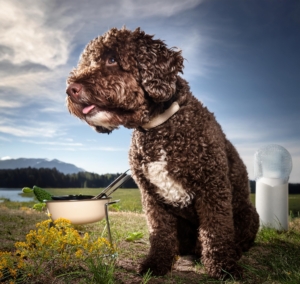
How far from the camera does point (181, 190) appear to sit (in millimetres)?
3719

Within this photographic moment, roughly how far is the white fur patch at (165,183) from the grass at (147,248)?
0.77 meters

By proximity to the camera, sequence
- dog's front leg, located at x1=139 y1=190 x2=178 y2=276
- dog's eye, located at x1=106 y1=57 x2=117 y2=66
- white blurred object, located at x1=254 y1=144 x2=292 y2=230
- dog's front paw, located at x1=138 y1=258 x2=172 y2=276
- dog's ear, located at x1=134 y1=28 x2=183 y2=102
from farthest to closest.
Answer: white blurred object, located at x1=254 y1=144 x2=292 y2=230 → dog's front leg, located at x1=139 y1=190 x2=178 y2=276 → dog's front paw, located at x1=138 y1=258 x2=172 y2=276 → dog's eye, located at x1=106 y1=57 x2=117 y2=66 → dog's ear, located at x1=134 y1=28 x2=183 y2=102

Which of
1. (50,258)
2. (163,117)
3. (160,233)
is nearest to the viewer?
(50,258)

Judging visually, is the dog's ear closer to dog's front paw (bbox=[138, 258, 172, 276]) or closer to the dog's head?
the dog's head

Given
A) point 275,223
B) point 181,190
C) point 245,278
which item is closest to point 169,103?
point 181,190

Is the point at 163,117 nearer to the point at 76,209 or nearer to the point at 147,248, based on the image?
the point at 76,209

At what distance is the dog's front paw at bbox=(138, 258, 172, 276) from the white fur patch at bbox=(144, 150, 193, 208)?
67 cm

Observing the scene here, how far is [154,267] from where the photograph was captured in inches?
153

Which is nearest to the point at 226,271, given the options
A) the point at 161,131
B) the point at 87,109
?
the point at 161,131

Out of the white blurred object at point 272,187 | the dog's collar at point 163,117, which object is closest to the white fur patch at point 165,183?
the dog's collar at point 163,117

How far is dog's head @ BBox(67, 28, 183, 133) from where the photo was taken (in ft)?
11.3

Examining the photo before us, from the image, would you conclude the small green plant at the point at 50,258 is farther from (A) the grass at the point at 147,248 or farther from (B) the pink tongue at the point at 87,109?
(B) the pink tongue at the point at 87,109

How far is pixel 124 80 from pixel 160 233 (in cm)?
173

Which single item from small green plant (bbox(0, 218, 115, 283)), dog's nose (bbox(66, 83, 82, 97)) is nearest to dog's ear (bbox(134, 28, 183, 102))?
dog's nose (bbox(66, 83, 82, 97))
